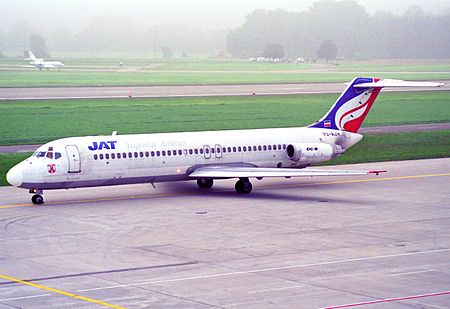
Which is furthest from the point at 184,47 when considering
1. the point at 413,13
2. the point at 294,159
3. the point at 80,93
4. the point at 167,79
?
the point at 294,159

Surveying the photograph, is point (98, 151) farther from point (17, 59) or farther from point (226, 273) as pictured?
point (17, 59)

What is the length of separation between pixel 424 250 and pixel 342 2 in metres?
143

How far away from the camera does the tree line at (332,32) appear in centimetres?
14888

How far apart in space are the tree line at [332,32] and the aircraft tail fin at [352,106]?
100 meters

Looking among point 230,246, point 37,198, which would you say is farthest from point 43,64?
point 230,246

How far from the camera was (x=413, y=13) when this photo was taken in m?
161

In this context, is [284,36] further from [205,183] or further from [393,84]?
[205,183]

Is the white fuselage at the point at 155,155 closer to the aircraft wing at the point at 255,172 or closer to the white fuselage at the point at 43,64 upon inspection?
the aircraft wing at the point at 255,172

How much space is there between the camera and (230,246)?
30188 millimetres

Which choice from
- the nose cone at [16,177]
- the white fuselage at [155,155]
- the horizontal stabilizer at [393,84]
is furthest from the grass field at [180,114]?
the nose cone at [16,177]

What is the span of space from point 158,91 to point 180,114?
25.3m

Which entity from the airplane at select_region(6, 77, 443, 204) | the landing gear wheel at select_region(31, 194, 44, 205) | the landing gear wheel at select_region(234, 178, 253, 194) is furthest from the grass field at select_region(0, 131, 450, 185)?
the landing gear wheel at select_region(234, 178, 253, 194)

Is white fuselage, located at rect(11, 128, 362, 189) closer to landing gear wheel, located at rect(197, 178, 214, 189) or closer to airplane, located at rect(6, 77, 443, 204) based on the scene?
airplane, located at rect(6, 77, 443, 204)

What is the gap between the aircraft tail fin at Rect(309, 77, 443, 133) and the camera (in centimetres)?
4684
